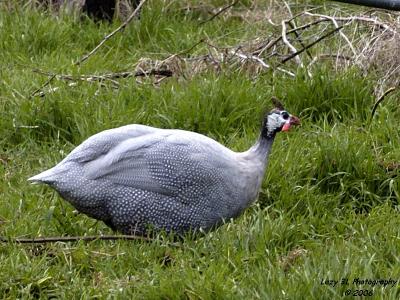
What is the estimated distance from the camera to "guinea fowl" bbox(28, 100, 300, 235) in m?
4.40

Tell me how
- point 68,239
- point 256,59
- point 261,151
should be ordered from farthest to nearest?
point 256,59 → point 261,151 → point 68,239

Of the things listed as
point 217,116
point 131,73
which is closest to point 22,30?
point 131,73

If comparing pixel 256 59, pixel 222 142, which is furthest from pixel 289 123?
pixel 256 59

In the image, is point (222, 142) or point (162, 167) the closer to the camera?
point (162, 167)

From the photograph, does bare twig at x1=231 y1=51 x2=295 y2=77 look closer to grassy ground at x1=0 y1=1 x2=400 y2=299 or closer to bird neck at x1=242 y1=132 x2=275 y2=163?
grassy ground at x1=0 y1=1 x2=400 y2=299

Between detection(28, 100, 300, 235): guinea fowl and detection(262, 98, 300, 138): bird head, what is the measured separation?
35 centimetres

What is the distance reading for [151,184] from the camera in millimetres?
4406

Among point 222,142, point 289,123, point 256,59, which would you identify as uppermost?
point 289,123

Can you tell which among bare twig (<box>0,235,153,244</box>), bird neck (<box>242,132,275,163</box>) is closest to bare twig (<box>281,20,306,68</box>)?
bird neck (<box>242,132,275,163</box>)

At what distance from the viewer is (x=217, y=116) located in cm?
562

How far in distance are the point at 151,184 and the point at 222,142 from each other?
3.86ft

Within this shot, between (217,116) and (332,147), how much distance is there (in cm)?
76

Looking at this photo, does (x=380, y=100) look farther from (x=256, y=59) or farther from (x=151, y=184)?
(x=151, y=184)

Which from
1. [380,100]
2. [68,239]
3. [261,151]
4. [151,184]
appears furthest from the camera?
[380,100]
